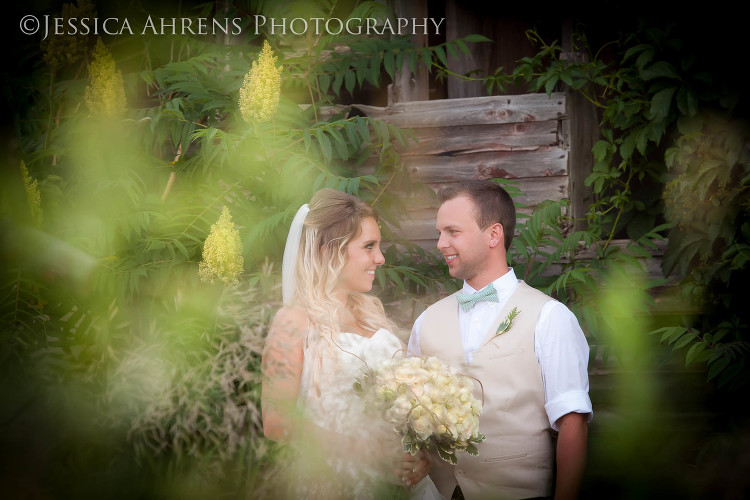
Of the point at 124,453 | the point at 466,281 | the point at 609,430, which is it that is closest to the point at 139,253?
the point at 466,281

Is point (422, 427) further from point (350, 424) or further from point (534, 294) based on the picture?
point (534, 294)

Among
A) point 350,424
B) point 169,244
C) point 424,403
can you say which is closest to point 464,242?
point 424,403

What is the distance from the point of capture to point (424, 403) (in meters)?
2.27

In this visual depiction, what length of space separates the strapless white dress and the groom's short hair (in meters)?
0.75

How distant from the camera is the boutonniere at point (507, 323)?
116 inches

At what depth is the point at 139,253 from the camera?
3.90 meters

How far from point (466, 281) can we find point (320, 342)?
754 millimetres

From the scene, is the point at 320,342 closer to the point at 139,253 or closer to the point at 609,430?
the point at 139,253

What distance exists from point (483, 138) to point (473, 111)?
0.76 ft

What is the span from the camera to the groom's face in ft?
10.4

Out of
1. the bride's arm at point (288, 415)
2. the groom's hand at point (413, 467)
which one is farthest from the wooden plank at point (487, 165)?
the bride's arm at point (288, 415)

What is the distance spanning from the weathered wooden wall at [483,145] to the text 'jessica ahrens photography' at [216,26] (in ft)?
2.29

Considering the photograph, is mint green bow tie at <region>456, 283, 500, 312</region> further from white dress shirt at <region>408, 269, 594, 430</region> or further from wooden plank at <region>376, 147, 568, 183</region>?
wooden plank at <region>376, 147, 568, 183</region>

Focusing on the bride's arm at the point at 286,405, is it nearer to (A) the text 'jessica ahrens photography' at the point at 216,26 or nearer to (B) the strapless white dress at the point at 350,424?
(B) the strapless white dress at the point at 350,424
